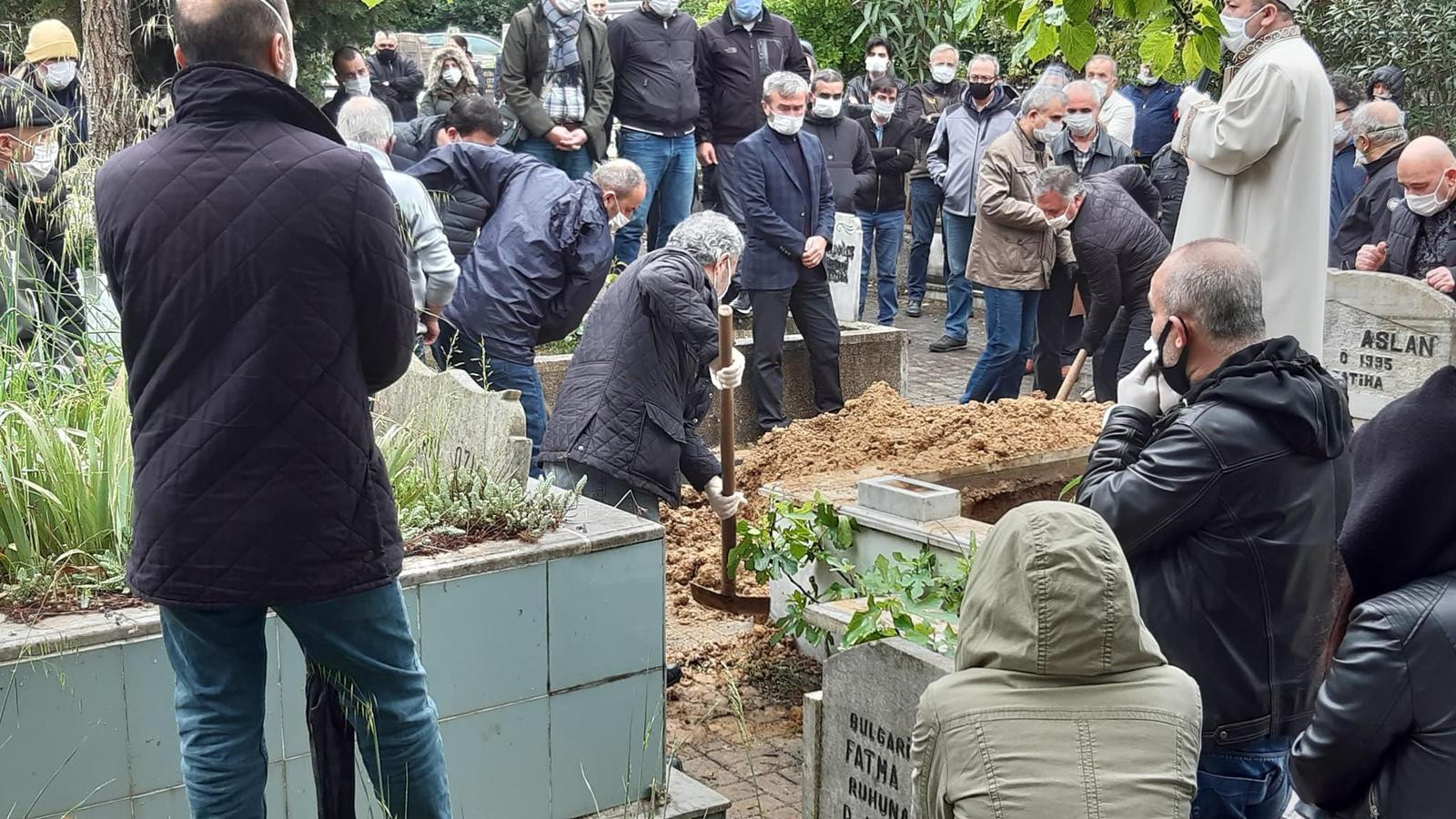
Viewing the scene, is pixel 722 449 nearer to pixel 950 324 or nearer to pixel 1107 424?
pixel 1107 424

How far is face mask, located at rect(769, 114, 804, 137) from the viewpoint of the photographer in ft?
30.8

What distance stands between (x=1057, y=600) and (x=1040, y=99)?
8.07 meters

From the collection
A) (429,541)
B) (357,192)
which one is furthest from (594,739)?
(357,192)

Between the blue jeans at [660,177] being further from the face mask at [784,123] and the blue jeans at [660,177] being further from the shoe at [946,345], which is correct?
the shoe at [946,345]

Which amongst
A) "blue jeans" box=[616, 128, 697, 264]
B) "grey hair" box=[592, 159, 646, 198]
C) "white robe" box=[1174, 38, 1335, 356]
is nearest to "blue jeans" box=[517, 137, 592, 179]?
"blue jeans" box=[616, 128, 697, 264]

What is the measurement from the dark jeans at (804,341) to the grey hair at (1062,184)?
1.45m

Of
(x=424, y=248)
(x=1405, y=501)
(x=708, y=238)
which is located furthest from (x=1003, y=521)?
(x=424, y=248)

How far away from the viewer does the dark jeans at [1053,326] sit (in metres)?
10.0

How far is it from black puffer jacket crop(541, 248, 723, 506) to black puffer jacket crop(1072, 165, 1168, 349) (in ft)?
12.6

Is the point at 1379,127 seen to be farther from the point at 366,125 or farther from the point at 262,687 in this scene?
the point at 262,687

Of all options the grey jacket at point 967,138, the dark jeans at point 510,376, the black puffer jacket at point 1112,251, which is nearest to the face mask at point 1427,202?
the black puffer jacket at point 1112,251

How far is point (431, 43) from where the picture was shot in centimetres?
2384

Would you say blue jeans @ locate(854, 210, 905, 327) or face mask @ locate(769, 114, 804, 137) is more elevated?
face mask @ locate(769, 114, 804, 137)

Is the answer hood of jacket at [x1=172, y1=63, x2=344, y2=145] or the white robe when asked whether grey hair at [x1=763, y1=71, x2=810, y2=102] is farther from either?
hood of jacket at [x1=172, y1=63, x2=344, y2=145]
